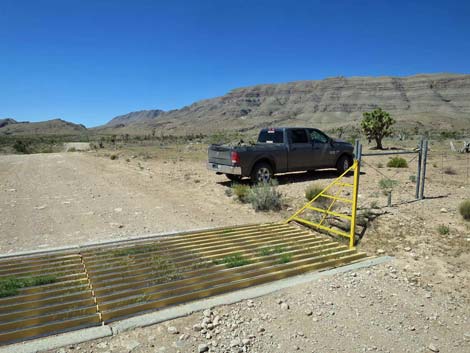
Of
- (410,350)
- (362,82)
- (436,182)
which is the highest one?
(362,82)

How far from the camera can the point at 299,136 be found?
1060cm

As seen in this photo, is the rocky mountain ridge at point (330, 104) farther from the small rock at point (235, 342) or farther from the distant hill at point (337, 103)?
the small rock at point (235, 342)

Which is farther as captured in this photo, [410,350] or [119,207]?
[119,207]

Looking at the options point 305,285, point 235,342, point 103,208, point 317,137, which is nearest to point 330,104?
point 317,137

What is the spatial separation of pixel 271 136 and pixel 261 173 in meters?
1.41

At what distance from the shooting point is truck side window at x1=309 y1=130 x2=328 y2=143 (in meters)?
10.9

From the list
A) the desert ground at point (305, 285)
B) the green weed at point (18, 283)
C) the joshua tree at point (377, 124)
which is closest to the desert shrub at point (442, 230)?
the desert ground at point (305, 285)

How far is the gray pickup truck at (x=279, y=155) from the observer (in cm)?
942

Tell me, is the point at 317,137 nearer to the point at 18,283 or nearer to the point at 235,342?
the point at 235,342

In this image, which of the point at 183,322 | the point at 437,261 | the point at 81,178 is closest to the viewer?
the point at 183,322

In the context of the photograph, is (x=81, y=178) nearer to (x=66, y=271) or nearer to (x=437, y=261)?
(x=66, y=271)

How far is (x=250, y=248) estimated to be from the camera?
517 cm

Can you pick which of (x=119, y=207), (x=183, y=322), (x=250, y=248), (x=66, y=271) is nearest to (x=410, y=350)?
(x=183, y=322)

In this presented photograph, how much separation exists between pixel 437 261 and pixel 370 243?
975mm
